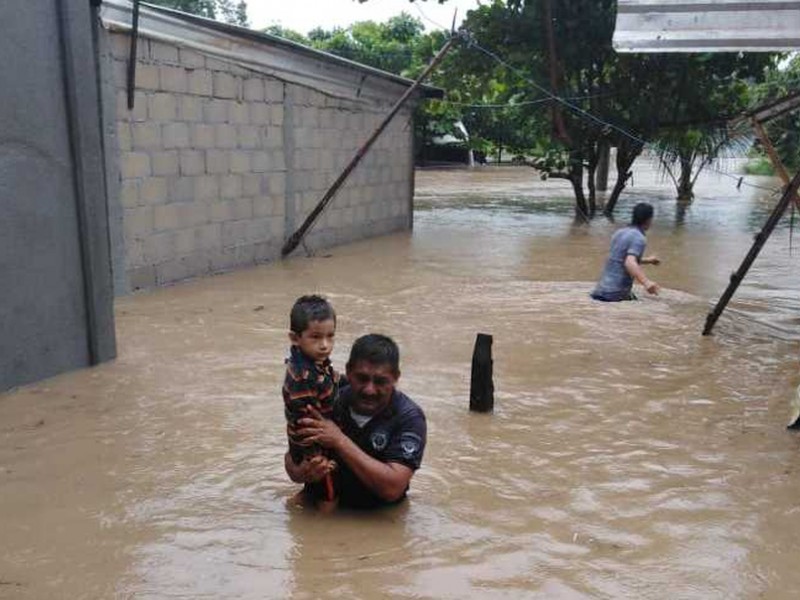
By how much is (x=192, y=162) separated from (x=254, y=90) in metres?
1.49

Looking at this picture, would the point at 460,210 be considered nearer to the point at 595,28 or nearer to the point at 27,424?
the point at 595,28

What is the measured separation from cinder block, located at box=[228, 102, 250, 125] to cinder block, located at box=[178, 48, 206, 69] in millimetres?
701

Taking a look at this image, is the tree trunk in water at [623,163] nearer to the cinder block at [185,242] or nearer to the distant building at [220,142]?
the distant building at [220,142]

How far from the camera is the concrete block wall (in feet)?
29.0

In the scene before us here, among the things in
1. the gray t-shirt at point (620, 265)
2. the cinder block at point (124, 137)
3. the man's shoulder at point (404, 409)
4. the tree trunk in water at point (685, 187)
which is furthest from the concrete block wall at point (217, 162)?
the tree trunk in water at point (685, 187)

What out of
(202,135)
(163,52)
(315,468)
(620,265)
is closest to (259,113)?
(202,135)

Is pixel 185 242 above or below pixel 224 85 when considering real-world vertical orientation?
below

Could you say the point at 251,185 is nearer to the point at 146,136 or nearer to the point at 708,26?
the point at 146,136

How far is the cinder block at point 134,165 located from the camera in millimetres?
8672

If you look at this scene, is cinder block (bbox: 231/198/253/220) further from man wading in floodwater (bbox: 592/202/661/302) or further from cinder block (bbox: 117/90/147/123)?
man wading in floodwater (bbox: 592/202/661/302)

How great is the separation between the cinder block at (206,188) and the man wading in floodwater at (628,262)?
4634 millimetres

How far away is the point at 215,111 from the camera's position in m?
9.96

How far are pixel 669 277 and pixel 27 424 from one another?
8.46 m

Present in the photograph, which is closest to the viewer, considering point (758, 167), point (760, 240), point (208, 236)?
point (760, 240)
